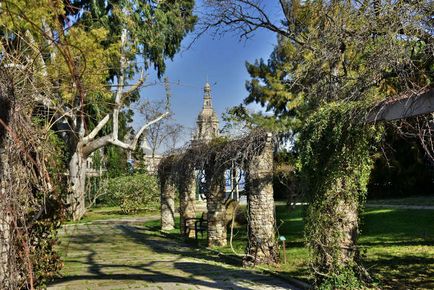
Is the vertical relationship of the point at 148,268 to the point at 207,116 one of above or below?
below

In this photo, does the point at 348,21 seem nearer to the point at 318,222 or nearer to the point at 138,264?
the point at 318,222

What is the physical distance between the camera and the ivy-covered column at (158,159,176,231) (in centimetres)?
1780

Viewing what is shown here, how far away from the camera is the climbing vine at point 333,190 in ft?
21.1

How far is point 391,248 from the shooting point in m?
11.4

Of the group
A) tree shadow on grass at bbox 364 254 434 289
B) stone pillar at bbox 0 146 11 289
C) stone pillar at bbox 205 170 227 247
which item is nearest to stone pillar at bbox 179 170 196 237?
stone pillar at bbox 205 170 227 247

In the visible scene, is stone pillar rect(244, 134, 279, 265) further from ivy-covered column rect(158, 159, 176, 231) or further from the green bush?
the green bush

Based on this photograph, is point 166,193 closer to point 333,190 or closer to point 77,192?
point 333,190

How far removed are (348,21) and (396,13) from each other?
121 centimetres

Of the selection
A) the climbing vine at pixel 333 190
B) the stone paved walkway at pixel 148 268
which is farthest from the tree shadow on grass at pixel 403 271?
the stone paved walkway at pixel 148 268

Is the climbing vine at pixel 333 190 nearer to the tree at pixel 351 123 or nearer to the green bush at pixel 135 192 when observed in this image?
the tree at pixel 351 123

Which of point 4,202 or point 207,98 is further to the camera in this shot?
point 207,98

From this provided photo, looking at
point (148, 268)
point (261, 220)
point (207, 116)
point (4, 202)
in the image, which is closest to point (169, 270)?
point (148, 268)

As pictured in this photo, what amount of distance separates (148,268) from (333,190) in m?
5.25

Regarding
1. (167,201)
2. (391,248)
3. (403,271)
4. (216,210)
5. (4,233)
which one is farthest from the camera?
(167,201)
